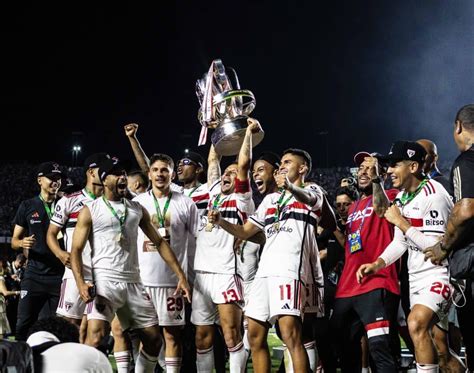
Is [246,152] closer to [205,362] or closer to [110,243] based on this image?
[110,243]

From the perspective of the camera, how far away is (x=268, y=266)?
6.85m

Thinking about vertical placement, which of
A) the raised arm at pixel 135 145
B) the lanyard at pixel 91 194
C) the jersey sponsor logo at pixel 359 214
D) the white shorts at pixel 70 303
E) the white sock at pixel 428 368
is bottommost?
the white sock at pixel 428 368

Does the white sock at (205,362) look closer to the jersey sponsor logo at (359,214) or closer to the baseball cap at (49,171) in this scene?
the jersey sponsor logo at (359,214)

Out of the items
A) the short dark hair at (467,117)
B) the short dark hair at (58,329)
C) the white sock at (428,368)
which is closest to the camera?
the short dark hair at (58,329)

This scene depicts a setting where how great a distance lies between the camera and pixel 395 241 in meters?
6.65

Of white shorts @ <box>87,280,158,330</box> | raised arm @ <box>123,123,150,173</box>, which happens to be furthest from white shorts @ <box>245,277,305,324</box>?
raised arm @ <box>123,123,150,173</box>

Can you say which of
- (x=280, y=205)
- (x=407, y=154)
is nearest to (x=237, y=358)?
(x=280, y=205)

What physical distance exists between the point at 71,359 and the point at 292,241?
3.52 meters

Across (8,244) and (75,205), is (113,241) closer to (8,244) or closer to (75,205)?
(75,205)

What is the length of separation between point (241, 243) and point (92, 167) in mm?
1781

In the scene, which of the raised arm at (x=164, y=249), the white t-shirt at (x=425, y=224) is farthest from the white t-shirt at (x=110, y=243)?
the white t-shirt at (x=425, y=224)

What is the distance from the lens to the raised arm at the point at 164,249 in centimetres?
725

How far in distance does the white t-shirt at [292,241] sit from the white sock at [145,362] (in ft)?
4.34

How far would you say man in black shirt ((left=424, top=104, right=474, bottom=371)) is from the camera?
5066mm
